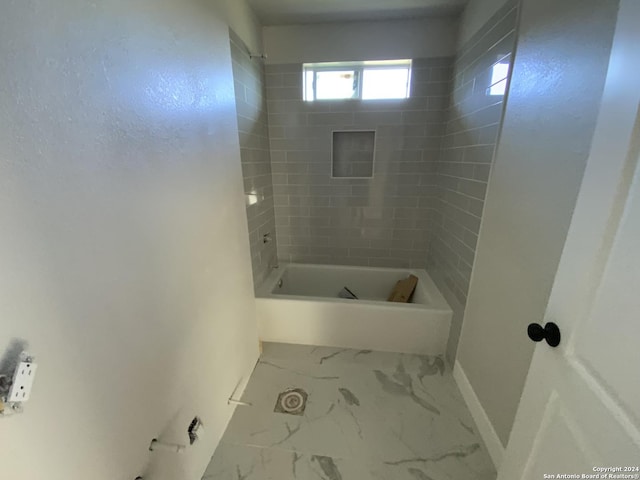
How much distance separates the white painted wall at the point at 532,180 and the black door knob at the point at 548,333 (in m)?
0.36

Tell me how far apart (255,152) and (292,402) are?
1760mm

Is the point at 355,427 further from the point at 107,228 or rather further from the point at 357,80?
the point at 357,80

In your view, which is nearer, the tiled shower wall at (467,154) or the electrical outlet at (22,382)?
the electrical outlet at (22,382)

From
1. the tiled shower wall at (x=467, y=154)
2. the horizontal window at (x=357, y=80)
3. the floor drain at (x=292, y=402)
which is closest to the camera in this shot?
the tiled shower wall at (x=467, y=154)

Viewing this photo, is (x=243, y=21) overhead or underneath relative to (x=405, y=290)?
overhead

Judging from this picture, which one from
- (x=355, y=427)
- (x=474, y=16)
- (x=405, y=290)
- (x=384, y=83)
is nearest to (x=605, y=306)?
(x=355, y=427)

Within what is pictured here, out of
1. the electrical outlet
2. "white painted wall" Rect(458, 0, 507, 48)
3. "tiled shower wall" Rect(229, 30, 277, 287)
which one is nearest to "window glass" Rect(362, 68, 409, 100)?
"white painted wall" Rect(458, 0, 507, 48)

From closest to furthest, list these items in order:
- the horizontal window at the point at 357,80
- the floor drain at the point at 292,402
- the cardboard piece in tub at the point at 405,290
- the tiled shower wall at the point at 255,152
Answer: the floor drain at the point at 292,402, the tiled shower wall at the point at 255,152, the horizontal window at the point at 357,80, the cardboard piece in tub at the point at 405,290

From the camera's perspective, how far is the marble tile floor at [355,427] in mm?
1309

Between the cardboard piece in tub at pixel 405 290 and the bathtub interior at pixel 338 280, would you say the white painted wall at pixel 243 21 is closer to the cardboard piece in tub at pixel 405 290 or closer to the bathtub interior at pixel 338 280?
the bathtub interior at pixel 338 280

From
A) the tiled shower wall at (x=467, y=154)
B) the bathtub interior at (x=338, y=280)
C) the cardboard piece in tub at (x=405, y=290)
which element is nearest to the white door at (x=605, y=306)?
the tiled shower wall at (x=467, y=154)

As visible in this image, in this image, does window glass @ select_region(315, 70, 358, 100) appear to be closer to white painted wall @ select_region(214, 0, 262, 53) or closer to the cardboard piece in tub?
white painted wall @ select_region(214, 0, 262, 53)

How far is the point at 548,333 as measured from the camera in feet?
2.42

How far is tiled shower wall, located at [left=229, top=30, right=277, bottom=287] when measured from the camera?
1736mm
